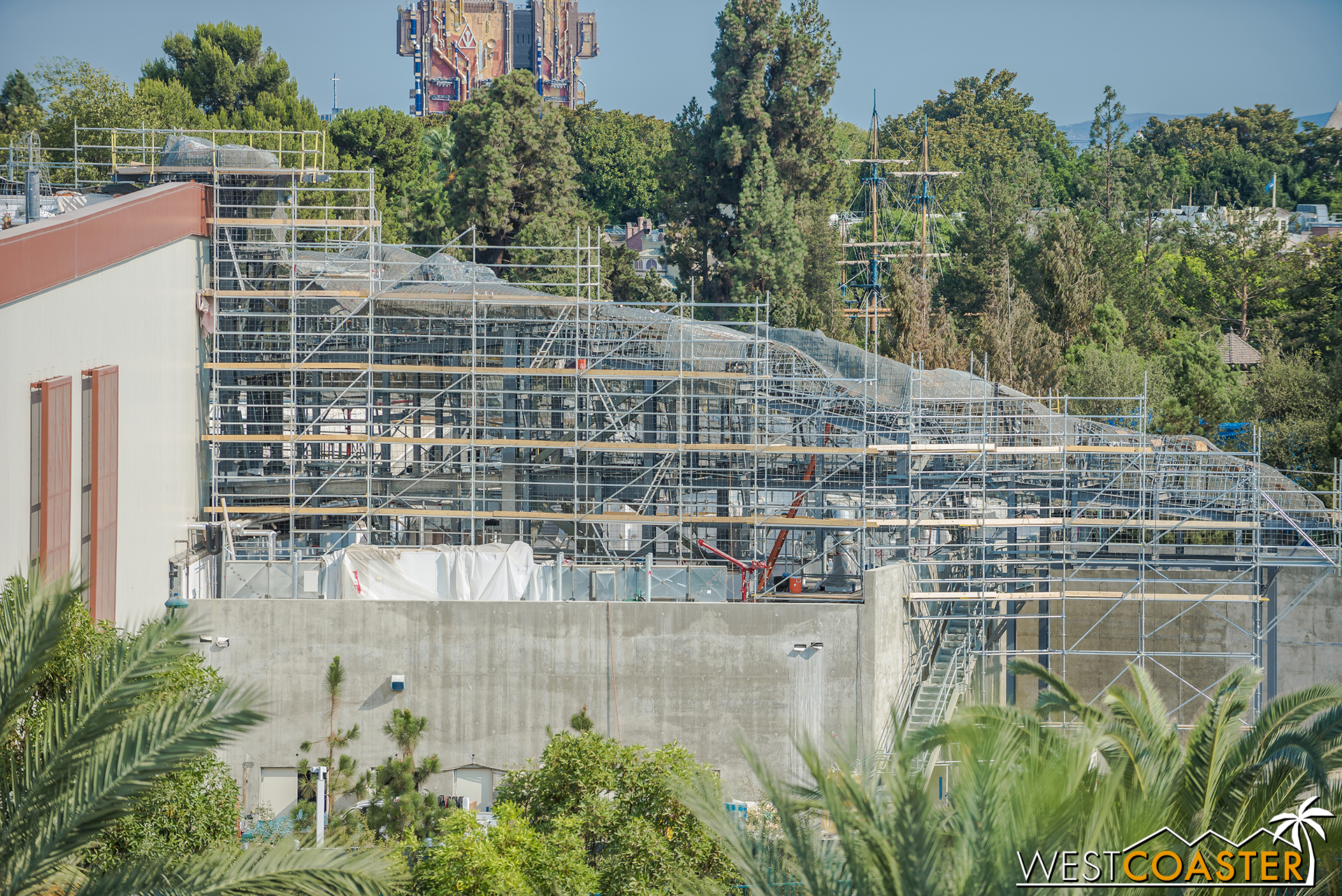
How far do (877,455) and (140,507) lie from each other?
570 inches

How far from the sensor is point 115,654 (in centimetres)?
1016

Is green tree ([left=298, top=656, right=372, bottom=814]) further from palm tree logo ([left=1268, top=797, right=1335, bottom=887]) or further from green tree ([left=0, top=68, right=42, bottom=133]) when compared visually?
green tree ([left=0, top=68, right=42, bottom=133])

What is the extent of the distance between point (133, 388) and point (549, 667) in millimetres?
8717

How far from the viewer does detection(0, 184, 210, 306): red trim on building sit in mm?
17938

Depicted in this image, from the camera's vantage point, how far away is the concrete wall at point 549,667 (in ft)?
77.7

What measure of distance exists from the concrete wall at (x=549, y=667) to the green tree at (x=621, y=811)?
7957 mm

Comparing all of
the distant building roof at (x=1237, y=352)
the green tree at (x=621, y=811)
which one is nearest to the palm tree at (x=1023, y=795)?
the green tree at (x=621, y=811)

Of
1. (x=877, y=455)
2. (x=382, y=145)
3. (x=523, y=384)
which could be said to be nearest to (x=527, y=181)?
(x=382, y=145)

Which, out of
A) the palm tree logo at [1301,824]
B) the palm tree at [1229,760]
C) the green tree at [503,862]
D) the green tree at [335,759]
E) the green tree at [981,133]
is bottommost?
the green tree at [335,759]

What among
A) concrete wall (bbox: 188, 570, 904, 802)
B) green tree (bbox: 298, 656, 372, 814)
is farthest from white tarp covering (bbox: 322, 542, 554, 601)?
green tree (bbox: 298, 656, 372, 814)

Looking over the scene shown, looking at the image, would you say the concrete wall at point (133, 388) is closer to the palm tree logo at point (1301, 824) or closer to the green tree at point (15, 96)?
the palm tree logo at point (1301, 824)

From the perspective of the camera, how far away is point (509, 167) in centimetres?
5156

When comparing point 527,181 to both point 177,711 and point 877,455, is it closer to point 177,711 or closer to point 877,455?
point 877,455

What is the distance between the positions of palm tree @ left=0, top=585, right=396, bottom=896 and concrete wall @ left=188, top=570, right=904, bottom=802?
13.5 meters
